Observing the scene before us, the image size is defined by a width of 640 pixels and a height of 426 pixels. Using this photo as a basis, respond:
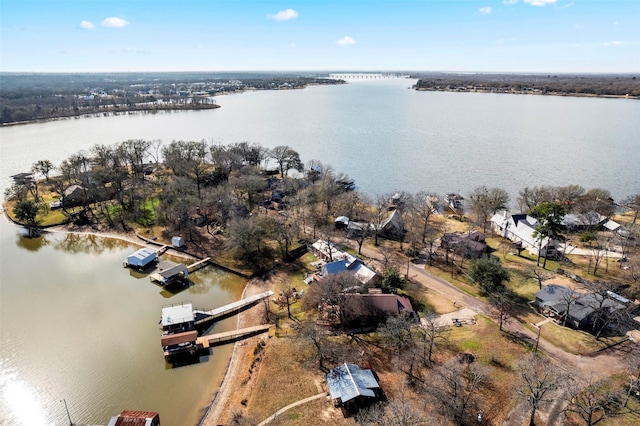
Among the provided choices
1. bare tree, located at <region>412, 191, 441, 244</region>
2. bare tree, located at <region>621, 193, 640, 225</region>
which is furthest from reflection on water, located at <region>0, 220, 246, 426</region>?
bare tree, located at <region>621, 193, 640, 225</region>

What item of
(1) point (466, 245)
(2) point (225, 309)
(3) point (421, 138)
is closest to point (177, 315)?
(2) point (225, 309)

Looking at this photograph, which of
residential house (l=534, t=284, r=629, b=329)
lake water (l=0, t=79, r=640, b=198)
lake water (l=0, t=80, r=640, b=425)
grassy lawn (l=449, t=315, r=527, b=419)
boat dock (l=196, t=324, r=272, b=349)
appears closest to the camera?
grassy lawn (l=449, t=315, r=527, b=419)

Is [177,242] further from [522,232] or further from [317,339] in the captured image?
[522,232]

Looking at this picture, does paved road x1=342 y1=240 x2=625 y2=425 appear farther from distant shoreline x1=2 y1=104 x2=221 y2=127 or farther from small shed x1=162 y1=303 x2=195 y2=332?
distant shoreline x1=2 y1=104 x2=221 y2=127

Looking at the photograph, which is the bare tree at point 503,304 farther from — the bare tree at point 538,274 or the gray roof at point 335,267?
the gray roof at point 335,267

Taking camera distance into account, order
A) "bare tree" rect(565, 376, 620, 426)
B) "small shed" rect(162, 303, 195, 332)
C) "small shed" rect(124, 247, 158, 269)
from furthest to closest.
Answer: "small shed" rect(124, 247, 158, 269) < "small shed" rect(162, 303, 195, 332) < "bare tree" rect(565, 376, 620, 426)

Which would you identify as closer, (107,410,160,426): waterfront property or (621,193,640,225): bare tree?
(107,410,160,426): waterfront property

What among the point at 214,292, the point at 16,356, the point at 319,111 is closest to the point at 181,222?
the point at 214,292
